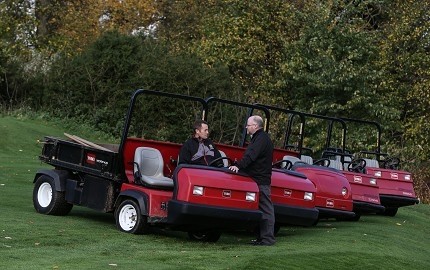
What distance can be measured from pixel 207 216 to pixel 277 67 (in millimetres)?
29014

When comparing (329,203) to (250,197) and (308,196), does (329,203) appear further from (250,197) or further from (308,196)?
(250,197)

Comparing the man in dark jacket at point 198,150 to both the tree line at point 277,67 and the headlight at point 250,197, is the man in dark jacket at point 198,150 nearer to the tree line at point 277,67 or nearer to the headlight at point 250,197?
the headlight at point 250,197

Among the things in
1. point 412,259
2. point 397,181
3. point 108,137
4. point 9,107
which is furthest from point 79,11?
point 412,259

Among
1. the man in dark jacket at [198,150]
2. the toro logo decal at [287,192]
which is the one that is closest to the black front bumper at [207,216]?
the man in dark jacket at [198,150]

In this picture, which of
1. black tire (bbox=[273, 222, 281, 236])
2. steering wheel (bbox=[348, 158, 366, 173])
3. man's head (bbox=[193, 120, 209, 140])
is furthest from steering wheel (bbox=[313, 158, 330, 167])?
man's head (bbox=[193, 120, 209, 140])

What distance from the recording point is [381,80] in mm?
40250

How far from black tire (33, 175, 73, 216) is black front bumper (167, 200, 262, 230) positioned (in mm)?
2772

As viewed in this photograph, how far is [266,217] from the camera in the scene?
14.9 m

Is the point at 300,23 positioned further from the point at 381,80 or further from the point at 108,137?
the point at 108,137

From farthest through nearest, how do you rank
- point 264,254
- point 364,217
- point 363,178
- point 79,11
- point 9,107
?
1. point 79,11
2. point 9,107
3. point 364,217
4. point 363,178
5. point 264,254

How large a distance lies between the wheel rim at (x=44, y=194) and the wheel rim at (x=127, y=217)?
79.4 inches

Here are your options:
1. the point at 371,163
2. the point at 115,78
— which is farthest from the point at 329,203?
the point at 115,78

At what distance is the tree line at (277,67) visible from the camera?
39094 millimetres

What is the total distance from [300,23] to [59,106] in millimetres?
10442
